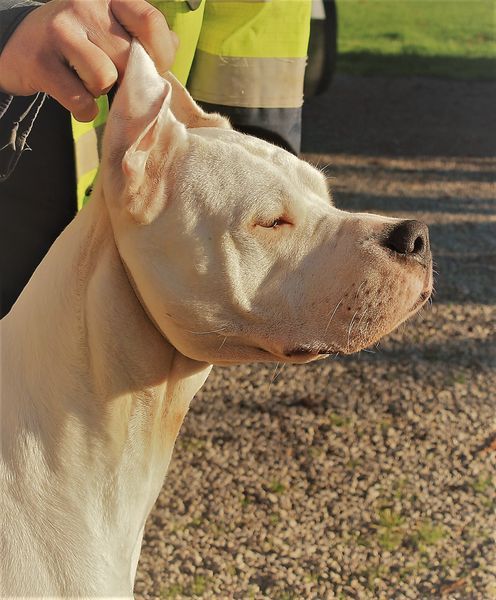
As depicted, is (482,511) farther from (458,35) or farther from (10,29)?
(458,35)

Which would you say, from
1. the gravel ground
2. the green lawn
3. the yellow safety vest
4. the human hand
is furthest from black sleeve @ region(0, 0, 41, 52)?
the green lawn

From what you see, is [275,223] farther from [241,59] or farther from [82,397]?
[241,59]

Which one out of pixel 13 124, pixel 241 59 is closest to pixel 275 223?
pixel 13 124

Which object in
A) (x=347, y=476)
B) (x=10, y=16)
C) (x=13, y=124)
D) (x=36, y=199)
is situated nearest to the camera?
(x=10, y=16)

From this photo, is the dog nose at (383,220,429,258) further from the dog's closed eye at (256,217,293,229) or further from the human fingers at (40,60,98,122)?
the human fingers at (40,60,98,122)

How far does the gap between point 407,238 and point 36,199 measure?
1.79m

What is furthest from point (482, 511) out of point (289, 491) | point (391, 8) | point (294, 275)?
point (391, 8)

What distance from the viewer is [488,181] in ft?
31.1

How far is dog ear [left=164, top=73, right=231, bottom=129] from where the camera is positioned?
232cm

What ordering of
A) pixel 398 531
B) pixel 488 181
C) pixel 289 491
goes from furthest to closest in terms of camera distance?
pixel 488 181, pixel 289 491, pixel 398 531

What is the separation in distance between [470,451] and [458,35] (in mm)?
13288

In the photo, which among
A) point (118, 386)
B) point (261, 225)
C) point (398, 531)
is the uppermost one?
point (261, 225)

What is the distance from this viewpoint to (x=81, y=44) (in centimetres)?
199

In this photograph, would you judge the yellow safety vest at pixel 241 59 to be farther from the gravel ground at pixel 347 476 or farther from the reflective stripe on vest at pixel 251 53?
the gravel ground at pixel 347 476
